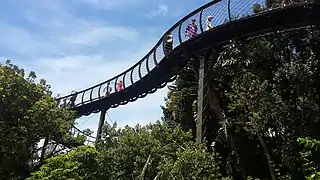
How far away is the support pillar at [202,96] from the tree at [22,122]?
20.9 feet

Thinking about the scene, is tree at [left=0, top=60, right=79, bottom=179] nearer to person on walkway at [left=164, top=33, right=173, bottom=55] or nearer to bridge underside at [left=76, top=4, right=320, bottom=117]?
bridge underside at [left=76, top=4, right=320, bottom=117]

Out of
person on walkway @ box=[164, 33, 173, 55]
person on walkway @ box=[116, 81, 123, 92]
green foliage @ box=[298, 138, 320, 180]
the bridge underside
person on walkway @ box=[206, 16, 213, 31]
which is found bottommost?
green foliage @ box=[298, 138, 320, 180]

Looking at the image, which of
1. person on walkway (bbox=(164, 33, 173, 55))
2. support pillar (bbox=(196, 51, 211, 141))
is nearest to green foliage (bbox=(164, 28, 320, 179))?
support pillar (bbox=(196, 51, 211, 141))

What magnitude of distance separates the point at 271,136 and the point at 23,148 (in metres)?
9.23

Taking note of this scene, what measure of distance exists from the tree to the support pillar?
6.37 meters

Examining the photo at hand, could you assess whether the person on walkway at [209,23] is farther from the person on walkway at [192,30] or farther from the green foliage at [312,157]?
the green foliage at [312,157]

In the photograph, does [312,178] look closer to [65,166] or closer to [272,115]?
[272,115]

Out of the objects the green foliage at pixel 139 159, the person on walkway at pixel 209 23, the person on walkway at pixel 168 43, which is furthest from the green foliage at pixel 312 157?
the person on walkway at pixel 168 43

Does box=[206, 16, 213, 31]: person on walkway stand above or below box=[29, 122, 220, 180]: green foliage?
above

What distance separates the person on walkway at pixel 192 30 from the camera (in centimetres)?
1538

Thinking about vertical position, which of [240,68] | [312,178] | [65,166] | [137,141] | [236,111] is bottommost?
[312,178]

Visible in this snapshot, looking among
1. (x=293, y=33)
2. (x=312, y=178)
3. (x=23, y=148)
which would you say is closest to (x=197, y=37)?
(x=293, y=33)

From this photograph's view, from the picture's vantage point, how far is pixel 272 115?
46.4 ft

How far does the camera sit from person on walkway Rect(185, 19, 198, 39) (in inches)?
606
